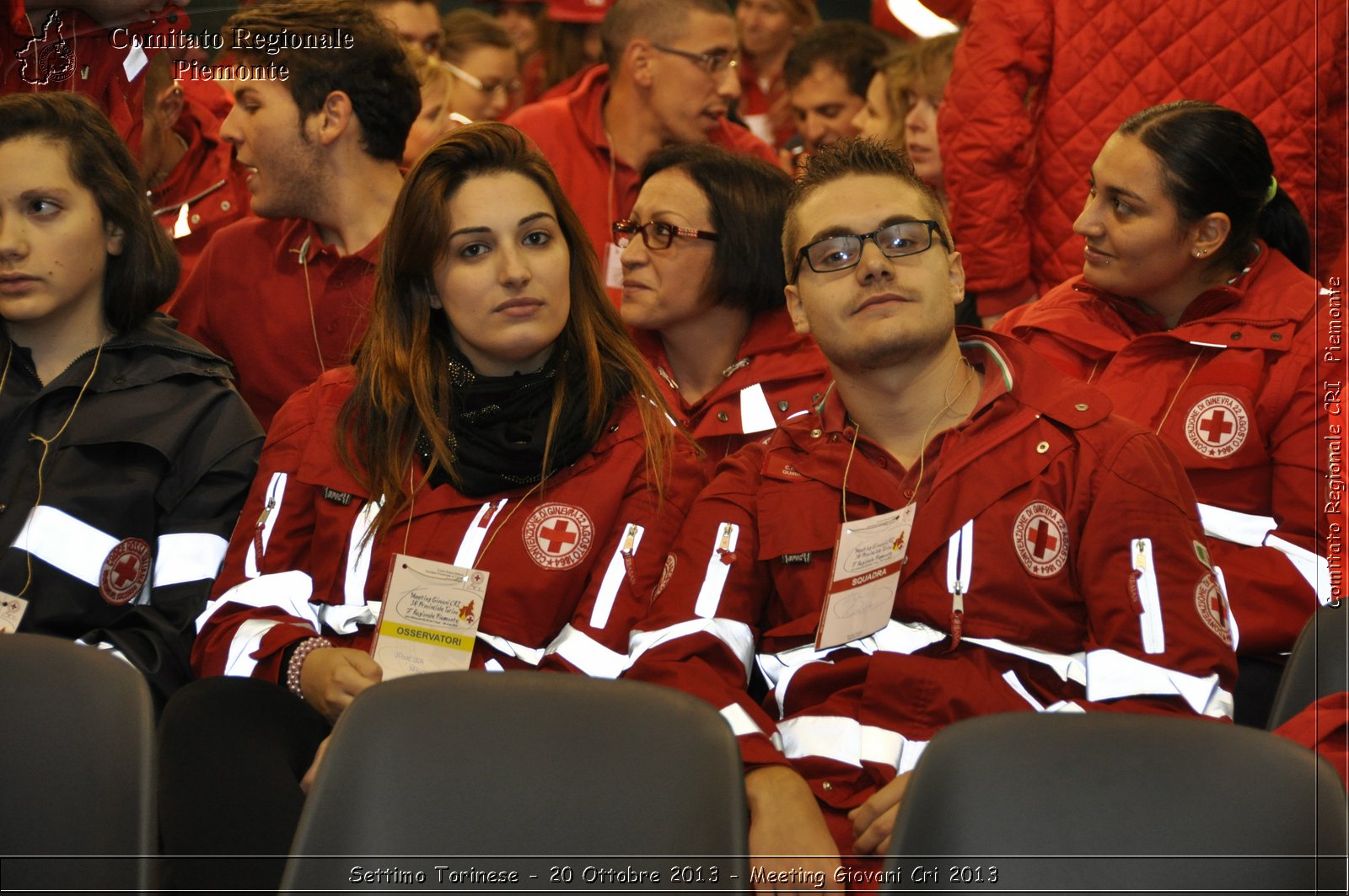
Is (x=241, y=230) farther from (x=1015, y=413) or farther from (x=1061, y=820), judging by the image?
(x=1061, y=820)

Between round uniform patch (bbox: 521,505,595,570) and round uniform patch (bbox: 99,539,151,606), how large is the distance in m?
0.77

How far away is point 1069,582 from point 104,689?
139cm

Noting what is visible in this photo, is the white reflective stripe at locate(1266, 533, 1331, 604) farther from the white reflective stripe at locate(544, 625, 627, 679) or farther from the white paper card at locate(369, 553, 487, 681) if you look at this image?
the white paper card at locate(369, 553, 487, 681)

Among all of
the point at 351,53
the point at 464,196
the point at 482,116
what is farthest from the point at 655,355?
the point at 482,116

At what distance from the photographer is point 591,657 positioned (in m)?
2.21

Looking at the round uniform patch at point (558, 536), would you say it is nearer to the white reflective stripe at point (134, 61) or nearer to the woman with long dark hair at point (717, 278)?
the woman with long dark hair at point (717, 278)

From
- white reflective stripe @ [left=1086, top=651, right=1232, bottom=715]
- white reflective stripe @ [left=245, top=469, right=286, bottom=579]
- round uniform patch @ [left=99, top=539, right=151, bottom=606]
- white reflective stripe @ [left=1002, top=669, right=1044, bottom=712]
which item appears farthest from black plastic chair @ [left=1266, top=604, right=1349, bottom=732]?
round uniform patch @ [left=99, top=539, right=151, bottom=606]

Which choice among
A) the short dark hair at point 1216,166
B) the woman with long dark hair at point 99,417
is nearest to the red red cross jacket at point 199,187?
the woman with long dark hair at point 99,417

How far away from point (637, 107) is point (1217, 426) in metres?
2.17

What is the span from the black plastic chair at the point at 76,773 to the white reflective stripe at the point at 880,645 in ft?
3.30

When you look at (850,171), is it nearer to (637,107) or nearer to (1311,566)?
(1311,566)

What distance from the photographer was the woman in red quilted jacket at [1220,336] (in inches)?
96.3

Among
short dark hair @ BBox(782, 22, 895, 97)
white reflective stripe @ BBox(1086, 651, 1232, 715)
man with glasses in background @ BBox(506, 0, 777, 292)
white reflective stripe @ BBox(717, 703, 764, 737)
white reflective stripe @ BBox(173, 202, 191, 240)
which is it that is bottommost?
white reflective stripe @ BBox(717, 703, 764, 737)

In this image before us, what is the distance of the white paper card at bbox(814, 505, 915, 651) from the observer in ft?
6.65
